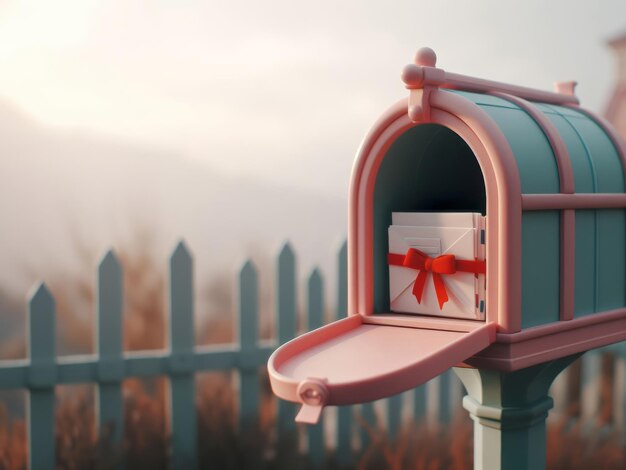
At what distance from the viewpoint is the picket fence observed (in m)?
3.38

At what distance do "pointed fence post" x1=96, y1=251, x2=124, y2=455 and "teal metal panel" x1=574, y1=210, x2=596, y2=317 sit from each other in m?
2.17

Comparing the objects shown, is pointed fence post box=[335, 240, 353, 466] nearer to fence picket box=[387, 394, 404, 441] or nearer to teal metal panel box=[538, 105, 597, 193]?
fence picket box=[387, 394, 404, 441]

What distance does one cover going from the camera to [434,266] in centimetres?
196

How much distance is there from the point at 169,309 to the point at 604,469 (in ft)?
7.58

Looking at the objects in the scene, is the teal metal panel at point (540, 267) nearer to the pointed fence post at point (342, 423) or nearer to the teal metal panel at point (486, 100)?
the teal metal panel at point (486, 100)

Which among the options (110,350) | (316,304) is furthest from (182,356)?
(316,304)

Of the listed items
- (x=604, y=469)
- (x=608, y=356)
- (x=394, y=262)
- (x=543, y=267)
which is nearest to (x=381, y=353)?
(x=394, y=262)

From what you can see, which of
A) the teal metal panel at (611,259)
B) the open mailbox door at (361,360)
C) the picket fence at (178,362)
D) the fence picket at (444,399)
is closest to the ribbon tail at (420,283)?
the open mailbox door at (361,360)

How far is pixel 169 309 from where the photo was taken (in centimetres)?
362

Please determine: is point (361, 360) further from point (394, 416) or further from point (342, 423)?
point (394, 416)

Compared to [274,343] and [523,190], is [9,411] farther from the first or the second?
[523,190]

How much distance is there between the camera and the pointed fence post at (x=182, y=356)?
3.60 meters

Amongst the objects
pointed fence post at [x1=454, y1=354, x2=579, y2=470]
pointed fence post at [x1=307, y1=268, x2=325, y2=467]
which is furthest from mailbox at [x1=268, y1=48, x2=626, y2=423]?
pointed fence post at [x1=307, y1=268, x2=325, y2=467]

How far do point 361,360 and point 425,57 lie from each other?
765mm
